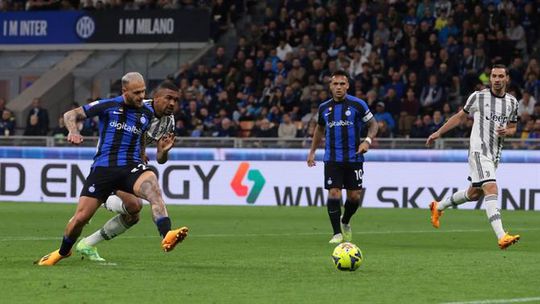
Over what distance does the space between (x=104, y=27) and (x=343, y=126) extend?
2325 cm

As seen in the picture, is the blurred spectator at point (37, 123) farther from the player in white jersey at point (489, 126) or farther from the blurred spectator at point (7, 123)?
the player in white jersey at point (489, 126)

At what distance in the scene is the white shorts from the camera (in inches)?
624

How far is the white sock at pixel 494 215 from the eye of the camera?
15.1 meters

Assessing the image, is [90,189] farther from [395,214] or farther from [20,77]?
[20,77]

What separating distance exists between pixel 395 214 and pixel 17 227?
7796mm

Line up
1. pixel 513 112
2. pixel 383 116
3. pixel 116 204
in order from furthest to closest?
pixel 383 116 < pixel 513 112 < pixel 116 204

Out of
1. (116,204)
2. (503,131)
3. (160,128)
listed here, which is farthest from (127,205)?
(503,131)

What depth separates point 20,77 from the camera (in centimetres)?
4144

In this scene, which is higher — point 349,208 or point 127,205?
point 127,205

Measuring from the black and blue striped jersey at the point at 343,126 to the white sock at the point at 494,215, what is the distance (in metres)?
2.09

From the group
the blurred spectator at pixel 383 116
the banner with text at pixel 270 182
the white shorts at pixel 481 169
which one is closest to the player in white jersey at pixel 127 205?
the white shorts at pixel 481 169

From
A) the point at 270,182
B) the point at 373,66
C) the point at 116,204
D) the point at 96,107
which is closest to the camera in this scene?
the point at 96,107

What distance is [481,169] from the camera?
52.2 ft

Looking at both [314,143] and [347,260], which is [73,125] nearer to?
[347,260]
